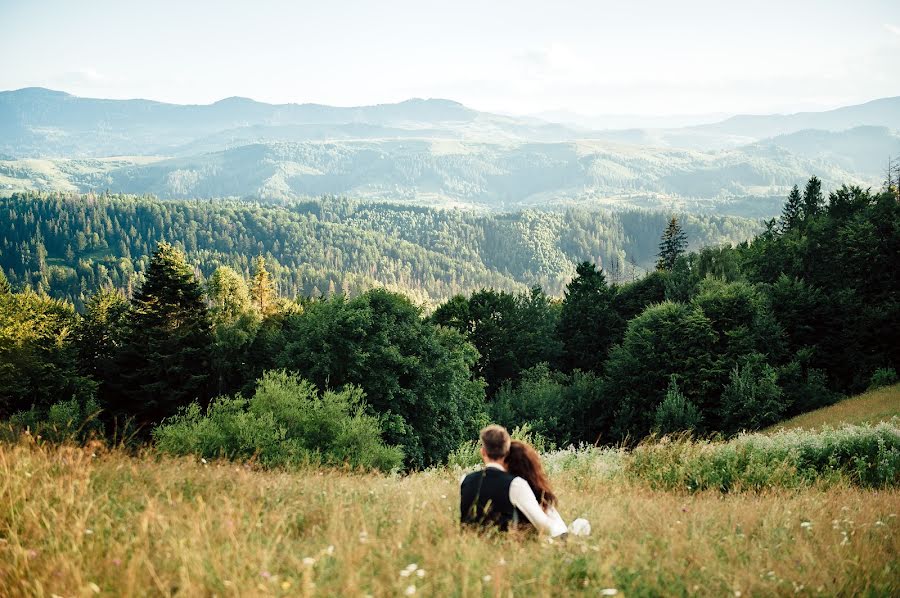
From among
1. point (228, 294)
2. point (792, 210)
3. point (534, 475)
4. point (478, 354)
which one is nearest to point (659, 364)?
point (478, 354)

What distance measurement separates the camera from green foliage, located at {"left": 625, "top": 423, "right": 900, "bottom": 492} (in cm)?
1113

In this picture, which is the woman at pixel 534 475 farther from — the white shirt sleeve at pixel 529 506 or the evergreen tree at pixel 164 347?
the evergreen tree at pixel 164 347

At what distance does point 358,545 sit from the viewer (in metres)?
4.79

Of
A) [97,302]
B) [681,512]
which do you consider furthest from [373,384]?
[97,302]

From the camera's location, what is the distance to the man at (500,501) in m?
5.91

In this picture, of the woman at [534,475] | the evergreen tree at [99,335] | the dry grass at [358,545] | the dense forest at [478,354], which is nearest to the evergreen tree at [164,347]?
the dense forest at [478,354]

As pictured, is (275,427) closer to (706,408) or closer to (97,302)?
(706,408)

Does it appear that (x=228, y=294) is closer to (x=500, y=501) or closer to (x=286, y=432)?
(x=286, y=432)

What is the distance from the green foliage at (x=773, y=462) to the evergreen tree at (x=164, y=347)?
109 ft

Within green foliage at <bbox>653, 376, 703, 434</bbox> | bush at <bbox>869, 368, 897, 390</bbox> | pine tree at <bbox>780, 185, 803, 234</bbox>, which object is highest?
pine tree at <bbox>780, 185, 803, 234</bbox>

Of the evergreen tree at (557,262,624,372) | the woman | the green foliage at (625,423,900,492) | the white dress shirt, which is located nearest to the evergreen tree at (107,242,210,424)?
the evergreen tree at (557,262,624,372)

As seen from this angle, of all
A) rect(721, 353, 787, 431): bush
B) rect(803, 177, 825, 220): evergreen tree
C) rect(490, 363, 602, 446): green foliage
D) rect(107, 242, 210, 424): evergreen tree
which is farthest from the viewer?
rect(803, 177, 825, 220): evergreen tree

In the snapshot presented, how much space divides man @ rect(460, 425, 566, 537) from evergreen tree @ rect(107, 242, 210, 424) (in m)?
35.9

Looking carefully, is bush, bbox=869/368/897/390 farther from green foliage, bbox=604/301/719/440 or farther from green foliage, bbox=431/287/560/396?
green foliage, bbox=431/287/560/396
